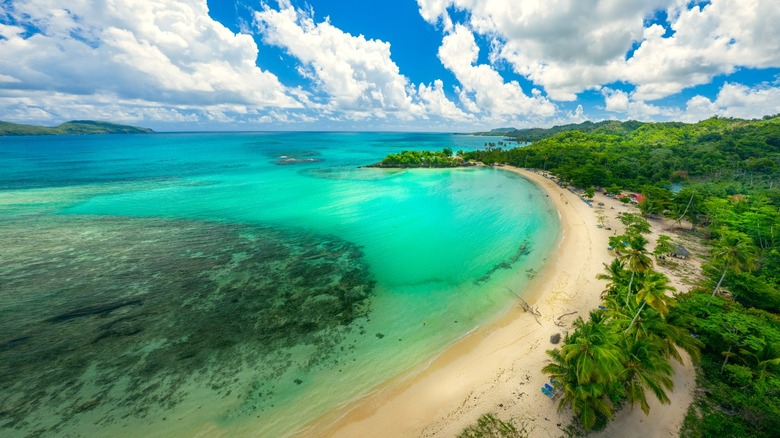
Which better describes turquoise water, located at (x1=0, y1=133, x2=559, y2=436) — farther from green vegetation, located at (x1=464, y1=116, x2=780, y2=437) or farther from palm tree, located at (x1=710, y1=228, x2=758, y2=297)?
palm tree, located at (x1=710, y1=228, x2=758, y2=297)

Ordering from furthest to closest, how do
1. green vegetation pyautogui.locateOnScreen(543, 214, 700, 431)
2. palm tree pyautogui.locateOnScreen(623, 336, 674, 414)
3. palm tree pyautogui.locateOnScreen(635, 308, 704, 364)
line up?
1. palm tree pyautogui.locateOnScreen(635, 308, 704, 364)
2. palm tree pyautogui.locateOnScreen(623, 336, 674, 414)
3. green vegetation pyautogui.locateOnScreen(543, 214, 700, 431)

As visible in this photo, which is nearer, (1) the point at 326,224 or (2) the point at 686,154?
(1) the point at 326,224

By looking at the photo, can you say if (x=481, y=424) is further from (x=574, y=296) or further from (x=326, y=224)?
(x=326, y=224)

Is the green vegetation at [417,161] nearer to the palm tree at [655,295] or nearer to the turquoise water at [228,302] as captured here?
the turquoise water at [228,302]

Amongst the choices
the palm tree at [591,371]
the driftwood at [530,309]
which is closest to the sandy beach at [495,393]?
the driftwood at [530,309]

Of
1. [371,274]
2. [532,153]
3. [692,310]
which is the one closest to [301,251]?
[371,274]

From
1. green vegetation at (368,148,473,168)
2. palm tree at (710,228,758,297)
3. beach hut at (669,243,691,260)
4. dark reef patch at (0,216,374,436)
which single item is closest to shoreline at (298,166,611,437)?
dark reef patch at (0,216,374,436)
